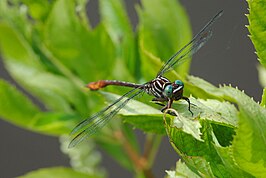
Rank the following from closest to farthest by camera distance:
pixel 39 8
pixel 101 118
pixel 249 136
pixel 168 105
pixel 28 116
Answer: pixel 249 136 → pixel 168 105 → pixel 101 118 → pixel 39 8 → pixel 28 116

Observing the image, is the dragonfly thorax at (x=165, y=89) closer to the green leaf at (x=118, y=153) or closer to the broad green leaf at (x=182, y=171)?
the broad green leaf at (x=182, y=171)

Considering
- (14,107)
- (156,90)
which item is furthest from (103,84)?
(14,107)

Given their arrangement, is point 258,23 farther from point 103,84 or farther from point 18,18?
point 18,18

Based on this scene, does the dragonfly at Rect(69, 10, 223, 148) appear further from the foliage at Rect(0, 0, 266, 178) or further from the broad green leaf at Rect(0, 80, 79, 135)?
the broad green leaf at Rect(0, 80, 79, 135)

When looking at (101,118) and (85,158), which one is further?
(85,158)

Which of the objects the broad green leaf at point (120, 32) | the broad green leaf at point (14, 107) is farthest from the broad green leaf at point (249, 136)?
the broad green leaf at point (14, 107)

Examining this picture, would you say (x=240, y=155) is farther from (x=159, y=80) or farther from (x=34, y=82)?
(x=34, y=82)
